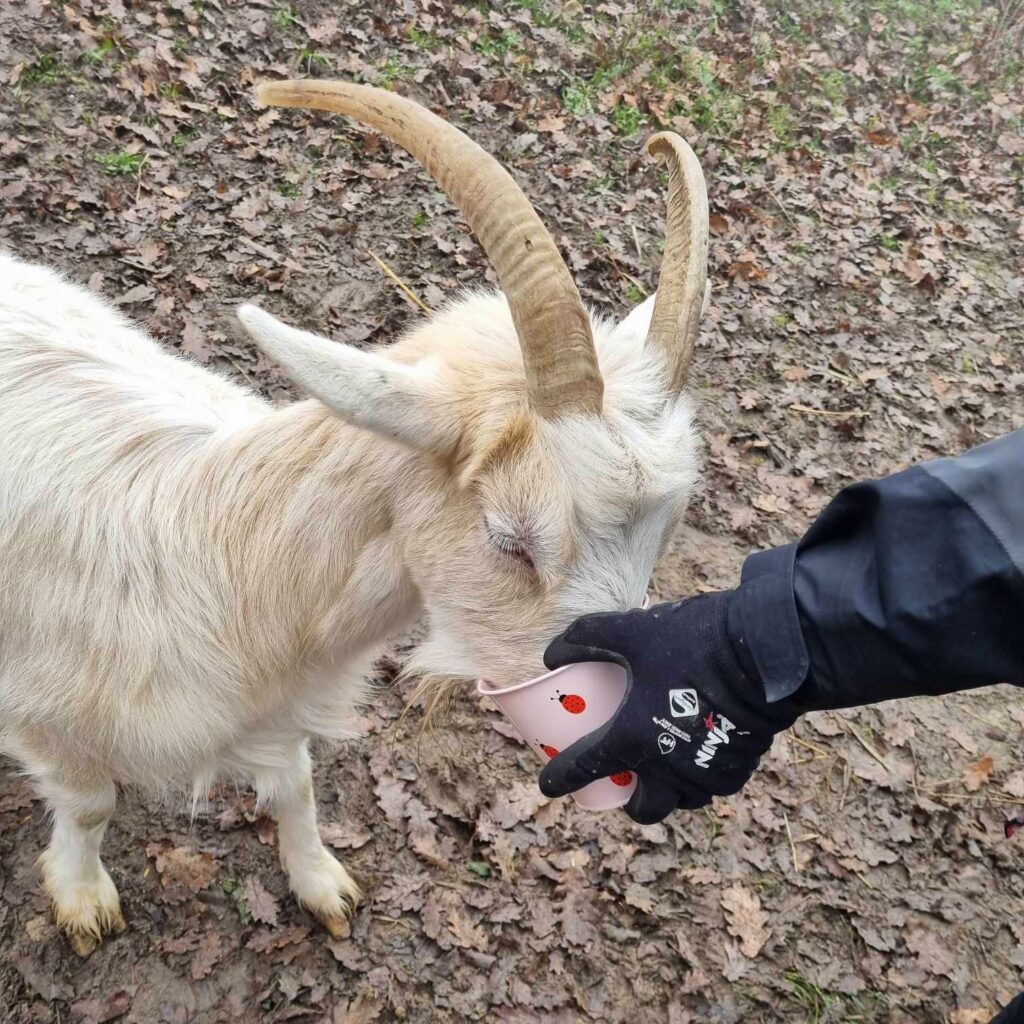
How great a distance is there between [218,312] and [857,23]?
34.1 ft

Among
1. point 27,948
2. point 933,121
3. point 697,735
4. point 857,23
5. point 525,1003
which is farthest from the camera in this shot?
point 857,23

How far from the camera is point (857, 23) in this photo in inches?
455

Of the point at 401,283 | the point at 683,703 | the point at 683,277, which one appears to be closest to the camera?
the point at 683,703

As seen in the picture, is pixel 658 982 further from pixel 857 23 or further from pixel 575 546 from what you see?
pixel 857 23

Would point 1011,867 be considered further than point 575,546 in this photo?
Yes

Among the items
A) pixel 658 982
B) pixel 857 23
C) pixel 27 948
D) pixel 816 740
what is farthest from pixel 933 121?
pixel 27 948

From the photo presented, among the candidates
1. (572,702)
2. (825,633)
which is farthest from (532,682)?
(825,633)

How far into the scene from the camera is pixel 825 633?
6.66ft

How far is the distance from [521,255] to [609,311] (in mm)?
4560

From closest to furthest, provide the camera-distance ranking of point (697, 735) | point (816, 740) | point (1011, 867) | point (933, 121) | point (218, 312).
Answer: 1. point (697, 735)
2. point (1011, 867)
3. point (816, 740)
4. point (218, 312)
5. point (933, 121)

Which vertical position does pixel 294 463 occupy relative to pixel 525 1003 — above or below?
above

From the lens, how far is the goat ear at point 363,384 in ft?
6.46

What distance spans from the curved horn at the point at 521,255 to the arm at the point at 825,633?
2.03 feet

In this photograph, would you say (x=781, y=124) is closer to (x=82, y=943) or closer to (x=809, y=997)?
(x=809, y=997)
